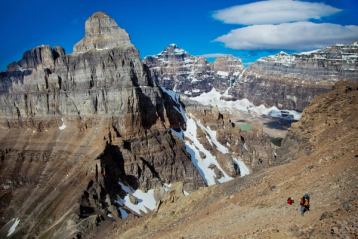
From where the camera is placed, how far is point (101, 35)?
449 ft

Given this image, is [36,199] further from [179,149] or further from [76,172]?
[179,149]

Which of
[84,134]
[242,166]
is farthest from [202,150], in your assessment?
[84,134]

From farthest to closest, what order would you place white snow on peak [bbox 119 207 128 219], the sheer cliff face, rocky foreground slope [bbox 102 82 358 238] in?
the sheer cliff face → white snow on peak [bbox 119 207 128 219] → rocky foreground slope [bbox 102 82 358 238]

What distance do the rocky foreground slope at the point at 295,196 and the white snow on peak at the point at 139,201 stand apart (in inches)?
1321

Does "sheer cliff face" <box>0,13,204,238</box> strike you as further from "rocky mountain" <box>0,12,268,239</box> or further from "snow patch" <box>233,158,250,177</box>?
"snow patch" <box>233,158,250,177</box>

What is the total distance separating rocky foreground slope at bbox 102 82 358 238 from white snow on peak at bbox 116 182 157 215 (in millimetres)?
33547

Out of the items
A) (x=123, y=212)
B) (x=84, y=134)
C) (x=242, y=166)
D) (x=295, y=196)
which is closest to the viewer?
(x=295, y=196)

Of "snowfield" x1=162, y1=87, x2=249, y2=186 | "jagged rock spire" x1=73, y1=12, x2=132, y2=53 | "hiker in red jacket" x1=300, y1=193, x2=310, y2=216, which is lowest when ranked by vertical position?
"snowfield" x1=162, y1=87, x2=249, y2=186

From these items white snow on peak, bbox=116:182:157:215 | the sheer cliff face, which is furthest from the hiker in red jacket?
white snow on peak, bbox=116:182:157:215

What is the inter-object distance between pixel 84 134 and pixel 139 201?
26567 mm

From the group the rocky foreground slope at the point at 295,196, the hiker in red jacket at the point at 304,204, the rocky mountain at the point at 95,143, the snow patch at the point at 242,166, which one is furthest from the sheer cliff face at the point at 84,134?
the hiker in red jacket at the point at 304,204

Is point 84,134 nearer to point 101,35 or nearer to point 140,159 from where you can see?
point 140,159

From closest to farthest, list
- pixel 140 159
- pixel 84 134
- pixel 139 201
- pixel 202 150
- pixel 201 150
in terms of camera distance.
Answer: pixel 139 201, pixel 140 159, pixel 84 134, pixel 201 150, pixel 202 150

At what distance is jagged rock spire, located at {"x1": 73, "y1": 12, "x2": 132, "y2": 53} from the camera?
135 metres
